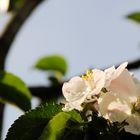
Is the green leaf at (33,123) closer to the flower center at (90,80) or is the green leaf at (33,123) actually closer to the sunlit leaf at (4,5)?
the flower center at (90,80)

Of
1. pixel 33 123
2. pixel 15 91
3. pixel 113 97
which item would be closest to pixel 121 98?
pixel 113 97

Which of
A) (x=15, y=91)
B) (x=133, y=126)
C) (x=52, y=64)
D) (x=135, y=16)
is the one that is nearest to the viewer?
(x=133, y=126)

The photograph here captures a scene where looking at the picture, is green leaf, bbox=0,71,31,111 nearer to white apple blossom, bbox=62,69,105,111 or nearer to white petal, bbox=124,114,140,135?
white apple blossom, bbox=62,69,105,111

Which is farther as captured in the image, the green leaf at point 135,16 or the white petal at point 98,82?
the green leaf at point 135,16

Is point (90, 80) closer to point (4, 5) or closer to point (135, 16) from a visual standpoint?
point (135, 16)

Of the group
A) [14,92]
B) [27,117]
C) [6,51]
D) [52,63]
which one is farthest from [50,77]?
[27,117]

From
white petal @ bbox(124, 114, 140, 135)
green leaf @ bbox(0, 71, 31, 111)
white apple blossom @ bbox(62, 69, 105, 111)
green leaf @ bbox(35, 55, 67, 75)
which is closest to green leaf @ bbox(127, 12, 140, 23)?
green leaf @ bbox(35, 55, 67, 75)

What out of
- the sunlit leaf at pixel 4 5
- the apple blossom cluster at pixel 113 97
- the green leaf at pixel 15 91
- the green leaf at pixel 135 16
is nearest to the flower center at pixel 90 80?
the apple blossom cluster at pixel 113 97
